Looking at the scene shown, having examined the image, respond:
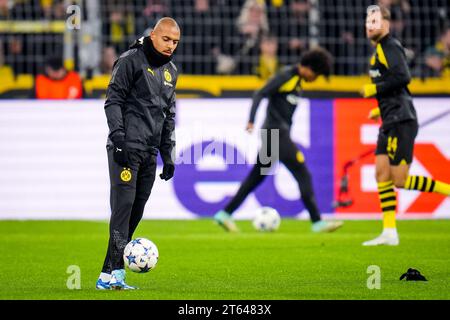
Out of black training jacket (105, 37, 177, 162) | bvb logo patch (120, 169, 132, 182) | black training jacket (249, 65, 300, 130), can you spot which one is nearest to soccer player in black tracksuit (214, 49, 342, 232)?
black training jacket (249, 65, 300, 130)

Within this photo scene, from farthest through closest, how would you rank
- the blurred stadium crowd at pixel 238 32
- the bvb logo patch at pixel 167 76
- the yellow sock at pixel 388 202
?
the blurred stadium crowd at pixel 238 32
the yellow sock at pixel 388 202
the bvb logo patch at pixel 167 76

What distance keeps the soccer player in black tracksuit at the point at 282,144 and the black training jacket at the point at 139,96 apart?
18.2 feet

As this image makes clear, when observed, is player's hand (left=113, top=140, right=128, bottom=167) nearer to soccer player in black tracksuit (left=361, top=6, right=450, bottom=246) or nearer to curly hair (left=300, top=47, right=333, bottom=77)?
soccer player in black tracksuit (left=361, top=6, right=450, bottom=246)

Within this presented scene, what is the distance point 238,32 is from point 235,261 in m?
7.03

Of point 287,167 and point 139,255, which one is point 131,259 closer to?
point 139,255

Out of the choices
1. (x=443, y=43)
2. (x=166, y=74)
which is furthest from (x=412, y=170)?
(x=166, y=74)

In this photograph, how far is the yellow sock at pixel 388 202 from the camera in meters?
12.6

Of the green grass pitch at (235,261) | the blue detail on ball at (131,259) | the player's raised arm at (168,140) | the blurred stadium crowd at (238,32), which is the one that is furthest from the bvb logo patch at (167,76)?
the blurred stadium crowd at (238,32)

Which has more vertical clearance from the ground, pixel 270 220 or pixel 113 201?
pixel 113 201

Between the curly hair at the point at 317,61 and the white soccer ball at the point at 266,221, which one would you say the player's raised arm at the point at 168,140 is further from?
the white soccer ball at the point at 266,221

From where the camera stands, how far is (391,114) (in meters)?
12.3
